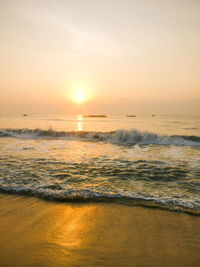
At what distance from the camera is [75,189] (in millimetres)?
4910

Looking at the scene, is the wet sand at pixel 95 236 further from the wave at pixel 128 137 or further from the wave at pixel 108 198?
the wave at pixel 128 137

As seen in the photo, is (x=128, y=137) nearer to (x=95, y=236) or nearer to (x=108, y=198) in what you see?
(x=108, y=198)

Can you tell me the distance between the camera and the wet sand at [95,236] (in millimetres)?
2529

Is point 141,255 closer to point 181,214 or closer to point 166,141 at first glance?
point 181,214

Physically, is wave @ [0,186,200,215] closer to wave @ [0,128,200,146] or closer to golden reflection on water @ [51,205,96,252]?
golden reflection on water @ [51,205,96,252]

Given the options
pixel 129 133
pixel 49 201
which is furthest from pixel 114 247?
pixel 129 133

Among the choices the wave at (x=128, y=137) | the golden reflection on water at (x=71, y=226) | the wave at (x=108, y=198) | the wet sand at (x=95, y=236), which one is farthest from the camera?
the wave at (x=128, y=137)

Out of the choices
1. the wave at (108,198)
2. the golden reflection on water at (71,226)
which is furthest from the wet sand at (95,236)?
the wave at (108,198)

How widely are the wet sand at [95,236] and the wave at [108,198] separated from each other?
9.0 inches

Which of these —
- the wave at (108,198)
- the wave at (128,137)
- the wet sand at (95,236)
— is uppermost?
the wave at (128,137)

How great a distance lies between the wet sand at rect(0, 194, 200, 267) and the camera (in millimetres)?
2529

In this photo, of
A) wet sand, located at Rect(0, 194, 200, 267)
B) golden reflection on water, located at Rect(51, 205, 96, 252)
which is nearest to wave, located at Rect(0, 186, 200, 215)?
wet sand, located at Rect(0, 194, 200, 267)

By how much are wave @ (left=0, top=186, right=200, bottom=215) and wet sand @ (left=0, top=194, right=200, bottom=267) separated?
23 centimetres

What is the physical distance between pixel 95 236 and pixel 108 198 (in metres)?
1.43
